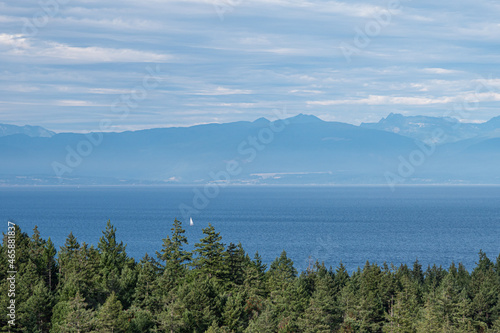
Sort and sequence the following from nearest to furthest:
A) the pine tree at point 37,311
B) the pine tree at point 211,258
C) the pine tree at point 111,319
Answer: the pine tree at point 111,319
the pine tree at point 37,311
the pine tree at point 211,258

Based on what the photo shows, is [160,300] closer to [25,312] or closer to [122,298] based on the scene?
[122,298]

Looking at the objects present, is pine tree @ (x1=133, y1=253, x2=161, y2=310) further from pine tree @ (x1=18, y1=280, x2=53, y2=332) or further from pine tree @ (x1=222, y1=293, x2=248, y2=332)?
pine tree @ (x1=18, y1=280, x2=53, y2=332)

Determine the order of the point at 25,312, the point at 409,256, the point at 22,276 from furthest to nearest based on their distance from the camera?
the point at 409,256 → the point at 22,276 → the point at 25,312

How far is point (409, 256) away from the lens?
482ft

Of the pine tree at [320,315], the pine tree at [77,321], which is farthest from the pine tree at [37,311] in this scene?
the pine tree at [320,315]

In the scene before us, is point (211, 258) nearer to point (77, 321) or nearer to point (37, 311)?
point (37, 311)

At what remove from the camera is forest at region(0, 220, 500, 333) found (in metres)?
51.0

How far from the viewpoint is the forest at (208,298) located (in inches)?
2007

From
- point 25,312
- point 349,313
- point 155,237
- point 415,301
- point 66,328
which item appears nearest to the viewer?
point 66,328

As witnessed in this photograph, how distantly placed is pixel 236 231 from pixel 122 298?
5446 inches

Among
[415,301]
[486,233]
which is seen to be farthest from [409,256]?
[415,301]

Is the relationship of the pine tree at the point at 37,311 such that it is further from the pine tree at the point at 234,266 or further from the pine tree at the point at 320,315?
the pine tree at the point at 234,266

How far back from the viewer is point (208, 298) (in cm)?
5588

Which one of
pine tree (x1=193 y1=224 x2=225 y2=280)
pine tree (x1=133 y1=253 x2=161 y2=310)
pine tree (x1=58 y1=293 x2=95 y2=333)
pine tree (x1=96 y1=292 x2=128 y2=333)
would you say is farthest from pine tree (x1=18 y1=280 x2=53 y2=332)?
pine tree (x1=193 y1=224 x2=225 y2=280)
